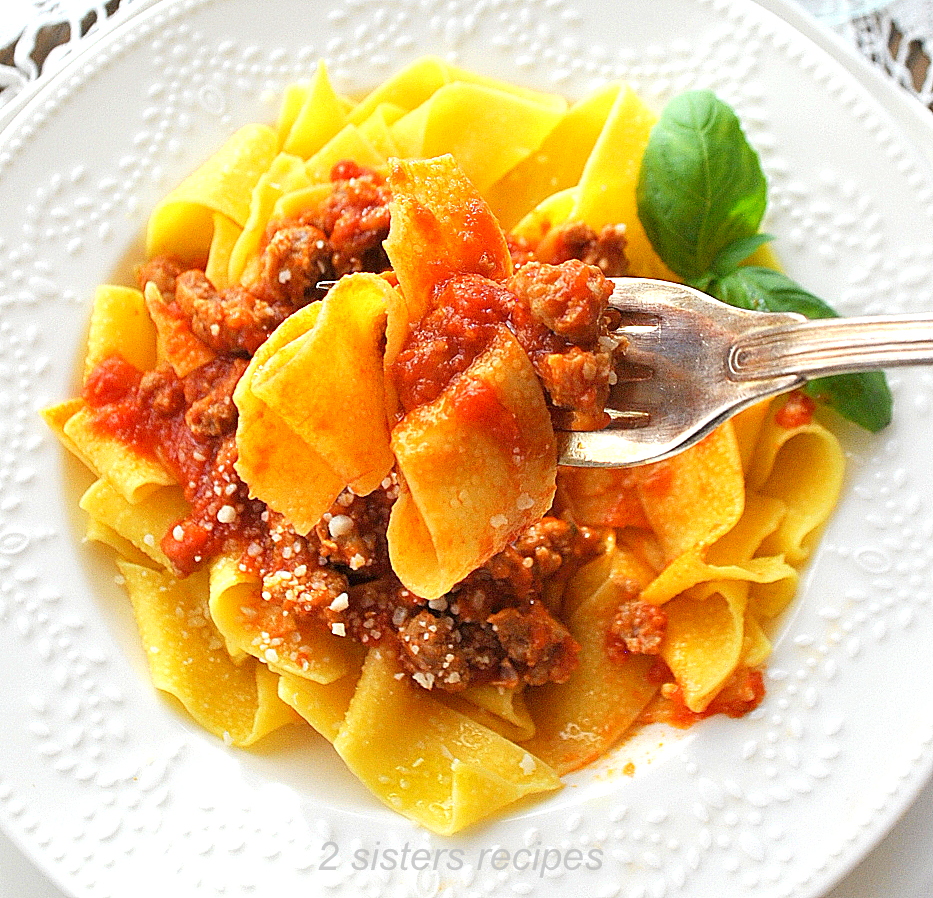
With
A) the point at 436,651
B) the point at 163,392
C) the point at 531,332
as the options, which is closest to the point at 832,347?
the point at 531,332

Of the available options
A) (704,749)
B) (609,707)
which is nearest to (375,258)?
(609,707)

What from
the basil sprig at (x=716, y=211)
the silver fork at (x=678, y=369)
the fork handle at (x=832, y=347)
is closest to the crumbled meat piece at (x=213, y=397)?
the silver fork at (x=678, y=369)

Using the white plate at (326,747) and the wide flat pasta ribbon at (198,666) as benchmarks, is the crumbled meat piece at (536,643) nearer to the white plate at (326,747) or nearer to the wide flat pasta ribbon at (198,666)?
the white plate at (326,747)

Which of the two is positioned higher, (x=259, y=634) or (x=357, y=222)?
(x=357, y=222)

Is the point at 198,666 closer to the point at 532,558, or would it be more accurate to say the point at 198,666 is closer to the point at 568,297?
the point at 532,558

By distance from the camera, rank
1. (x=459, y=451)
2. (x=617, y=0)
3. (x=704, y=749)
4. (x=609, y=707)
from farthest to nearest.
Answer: (x=617, y=0)
(x=609, y=707)
(x=704, y=749)
(x=459, y=451)

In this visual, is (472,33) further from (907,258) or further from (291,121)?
(907,258)

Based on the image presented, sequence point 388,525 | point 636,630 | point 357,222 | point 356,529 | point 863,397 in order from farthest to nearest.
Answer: point 357,222
point 636,630
point 356,529
point 863,397
point 388,525
